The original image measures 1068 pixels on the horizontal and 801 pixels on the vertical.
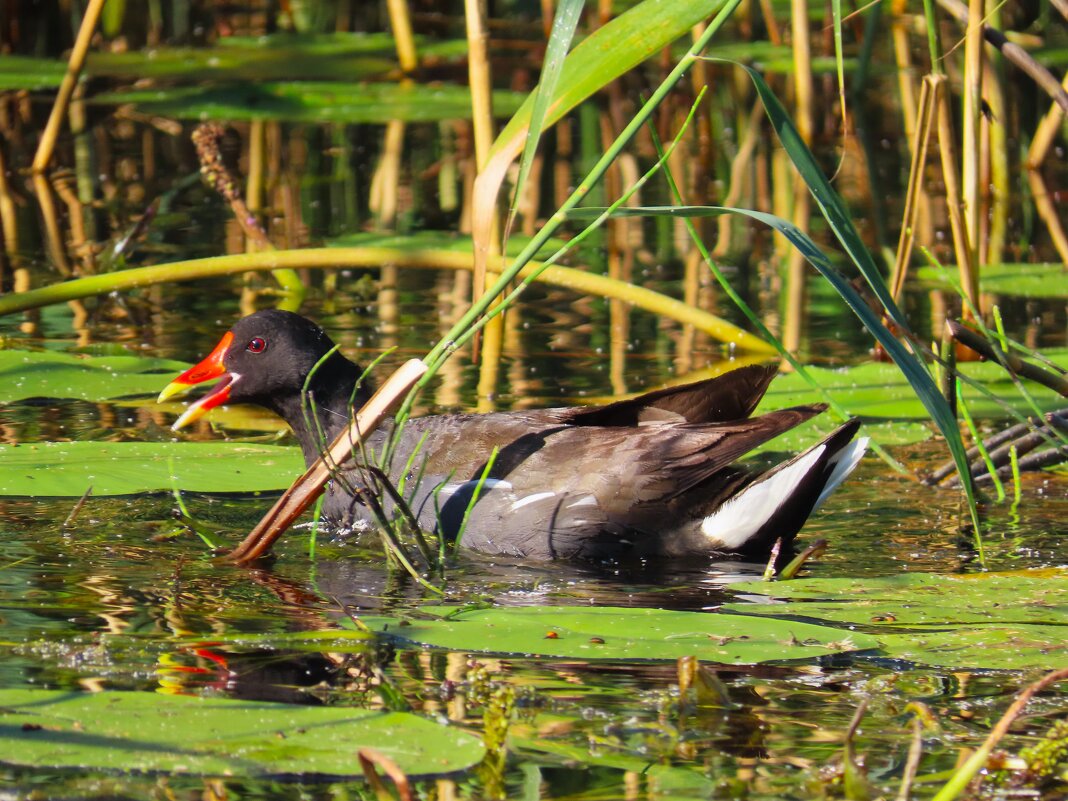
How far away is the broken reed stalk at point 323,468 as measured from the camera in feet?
11.0

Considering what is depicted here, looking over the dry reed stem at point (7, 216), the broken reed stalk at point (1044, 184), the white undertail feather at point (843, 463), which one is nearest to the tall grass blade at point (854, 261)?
the white undertail feather at point (843, 463)

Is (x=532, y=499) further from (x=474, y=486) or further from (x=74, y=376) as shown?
(x=74, y=376)

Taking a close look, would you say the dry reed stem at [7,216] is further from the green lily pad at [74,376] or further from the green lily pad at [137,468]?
the green lily pad at [137,468]

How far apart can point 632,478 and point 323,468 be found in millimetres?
786

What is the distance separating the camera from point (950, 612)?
3033mm

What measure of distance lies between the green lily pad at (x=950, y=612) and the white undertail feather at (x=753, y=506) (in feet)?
1.36

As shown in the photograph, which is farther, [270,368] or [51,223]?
[51,223]

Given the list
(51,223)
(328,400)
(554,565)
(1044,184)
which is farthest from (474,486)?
(1044,184)

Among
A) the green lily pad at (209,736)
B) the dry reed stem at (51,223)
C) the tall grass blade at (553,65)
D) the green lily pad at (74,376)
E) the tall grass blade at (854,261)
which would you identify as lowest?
the green lily pad at (209,736)

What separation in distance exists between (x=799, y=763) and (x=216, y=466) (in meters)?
2.10

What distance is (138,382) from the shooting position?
480 centimetres

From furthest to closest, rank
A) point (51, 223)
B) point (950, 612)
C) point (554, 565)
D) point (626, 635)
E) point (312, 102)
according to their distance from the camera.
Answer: point (312, 102) → point (51, 223) → point (554, 565) → point (950, 612) → point (626, 635)

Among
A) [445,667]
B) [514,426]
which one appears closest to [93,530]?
[514,426]

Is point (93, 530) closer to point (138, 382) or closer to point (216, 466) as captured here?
point (216, 466)
